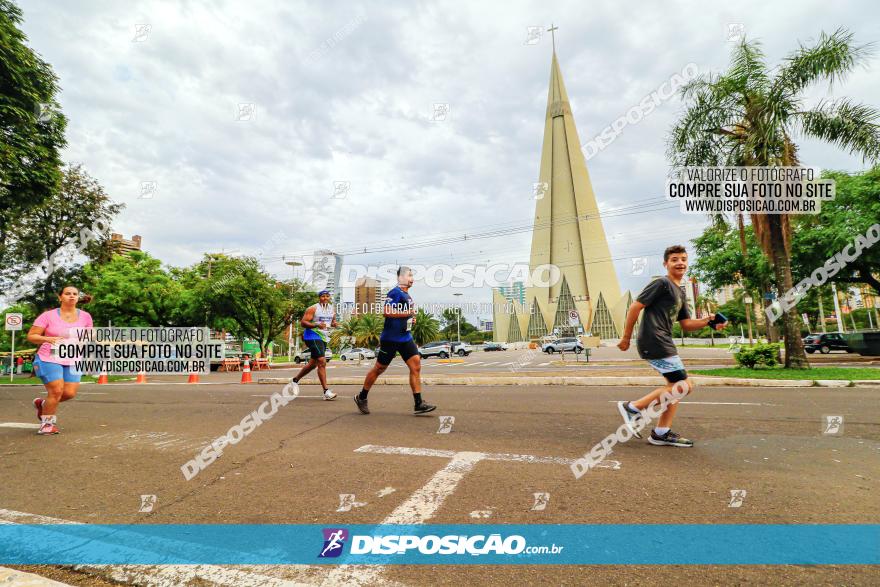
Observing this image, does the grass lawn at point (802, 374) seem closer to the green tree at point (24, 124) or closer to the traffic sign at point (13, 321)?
the green tree at point (24, 124)

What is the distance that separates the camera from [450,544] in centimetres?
223

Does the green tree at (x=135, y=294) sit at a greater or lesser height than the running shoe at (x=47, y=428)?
greater

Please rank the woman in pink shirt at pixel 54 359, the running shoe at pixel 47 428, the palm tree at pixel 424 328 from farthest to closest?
1. the palm tree at pixel 424 328
2. the running shoe at pixel 47 428
3. the woman in pink shirt at pixel 54 359

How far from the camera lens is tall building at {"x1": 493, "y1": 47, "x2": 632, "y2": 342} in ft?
279

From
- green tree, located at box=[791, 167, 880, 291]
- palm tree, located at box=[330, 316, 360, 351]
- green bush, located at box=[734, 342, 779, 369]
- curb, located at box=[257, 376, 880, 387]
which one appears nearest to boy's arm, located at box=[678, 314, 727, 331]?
curb, located at box=[257, 376, 880, 387]

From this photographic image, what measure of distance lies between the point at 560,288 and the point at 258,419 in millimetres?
88335

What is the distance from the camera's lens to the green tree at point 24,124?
395 inches

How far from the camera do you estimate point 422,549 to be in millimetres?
2176

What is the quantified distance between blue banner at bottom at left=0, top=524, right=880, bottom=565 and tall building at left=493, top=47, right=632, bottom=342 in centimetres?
8392

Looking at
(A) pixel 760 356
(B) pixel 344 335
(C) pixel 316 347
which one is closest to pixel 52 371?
(C) pixel 316 347

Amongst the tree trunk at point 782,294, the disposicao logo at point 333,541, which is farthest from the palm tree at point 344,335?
the disposicao logo at point 333,541

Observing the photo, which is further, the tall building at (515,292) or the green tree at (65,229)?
the tall building at (515,292)

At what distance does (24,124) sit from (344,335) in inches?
1786

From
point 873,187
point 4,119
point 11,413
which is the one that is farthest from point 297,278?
point 873,187
